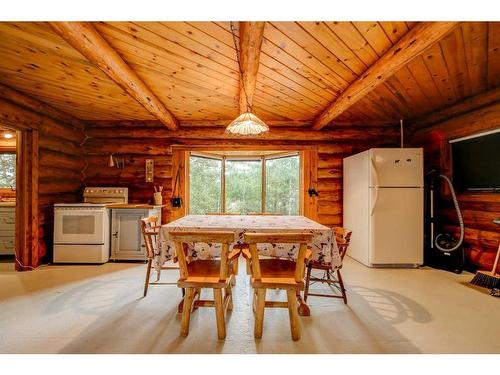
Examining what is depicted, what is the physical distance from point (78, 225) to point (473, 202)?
5722 millimetres

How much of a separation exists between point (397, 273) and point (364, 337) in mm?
1969

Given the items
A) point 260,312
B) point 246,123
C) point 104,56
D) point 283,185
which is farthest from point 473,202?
point 104,56

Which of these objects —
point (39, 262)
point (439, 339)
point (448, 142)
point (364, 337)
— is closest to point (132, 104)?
point (39, 262)

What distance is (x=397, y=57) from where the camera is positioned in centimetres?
230

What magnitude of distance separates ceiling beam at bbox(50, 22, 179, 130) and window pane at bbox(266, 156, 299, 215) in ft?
9.55

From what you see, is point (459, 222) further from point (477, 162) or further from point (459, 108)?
point (459, 108)

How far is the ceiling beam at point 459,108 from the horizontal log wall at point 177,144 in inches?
Answer: 17.5

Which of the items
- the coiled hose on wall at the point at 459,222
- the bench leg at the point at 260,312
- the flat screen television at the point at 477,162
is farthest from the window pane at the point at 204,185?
the flat screen television at the point at 477,162

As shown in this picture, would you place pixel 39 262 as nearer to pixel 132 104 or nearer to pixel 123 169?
pixel 123 169

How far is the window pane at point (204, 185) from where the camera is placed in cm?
561

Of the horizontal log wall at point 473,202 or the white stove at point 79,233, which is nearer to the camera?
the horizontal log wall at point 473,202

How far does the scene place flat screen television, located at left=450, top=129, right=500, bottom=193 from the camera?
128 inches

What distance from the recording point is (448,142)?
12.8ft

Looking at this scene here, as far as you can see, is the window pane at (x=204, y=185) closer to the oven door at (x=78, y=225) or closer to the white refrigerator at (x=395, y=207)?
the oven door at (x=78, y=225)
